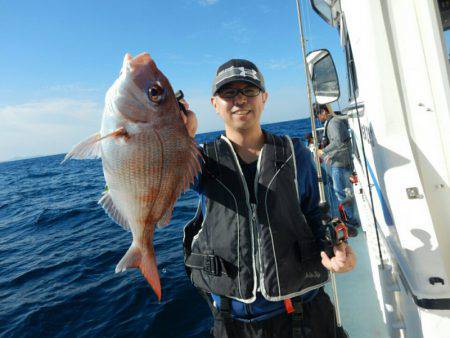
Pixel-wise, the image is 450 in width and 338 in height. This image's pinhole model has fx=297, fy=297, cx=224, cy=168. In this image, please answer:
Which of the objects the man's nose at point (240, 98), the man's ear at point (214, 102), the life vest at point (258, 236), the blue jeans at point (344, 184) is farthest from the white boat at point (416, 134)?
the blue jeans at point (344, 184)

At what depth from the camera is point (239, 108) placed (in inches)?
73.2

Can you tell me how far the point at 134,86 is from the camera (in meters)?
1.52

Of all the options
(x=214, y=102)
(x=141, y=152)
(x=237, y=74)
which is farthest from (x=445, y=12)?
(x=141, y=152)

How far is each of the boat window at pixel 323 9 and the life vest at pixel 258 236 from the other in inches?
105

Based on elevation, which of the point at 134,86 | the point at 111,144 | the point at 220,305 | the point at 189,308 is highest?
the point at 134,86

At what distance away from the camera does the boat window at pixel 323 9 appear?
144 inches

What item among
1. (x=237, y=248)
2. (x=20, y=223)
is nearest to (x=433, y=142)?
(x=237, y=248)

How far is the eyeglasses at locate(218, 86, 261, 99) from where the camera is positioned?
1844 mm

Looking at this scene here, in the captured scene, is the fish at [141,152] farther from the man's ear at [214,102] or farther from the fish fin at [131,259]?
the man's ear at [214,102]

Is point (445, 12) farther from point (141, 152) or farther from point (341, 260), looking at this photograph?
point (141, 152)

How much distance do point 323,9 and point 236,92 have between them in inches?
106

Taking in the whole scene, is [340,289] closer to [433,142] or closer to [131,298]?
[433,142]

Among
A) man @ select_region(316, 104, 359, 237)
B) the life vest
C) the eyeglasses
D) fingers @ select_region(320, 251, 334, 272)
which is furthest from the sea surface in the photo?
the eyeglasses

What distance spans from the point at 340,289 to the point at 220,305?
216cm
